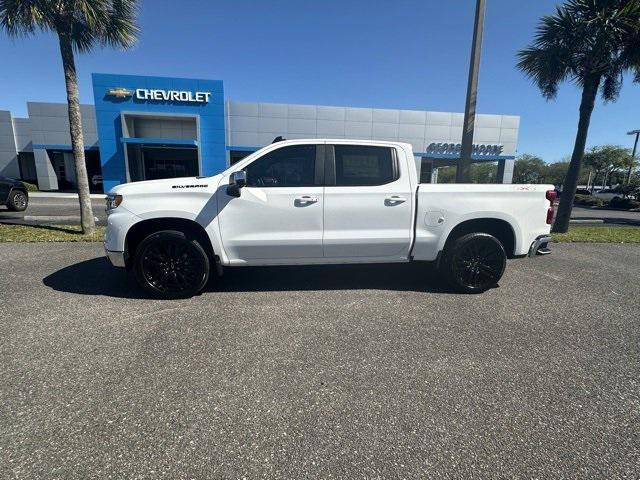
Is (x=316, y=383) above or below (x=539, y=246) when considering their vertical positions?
below

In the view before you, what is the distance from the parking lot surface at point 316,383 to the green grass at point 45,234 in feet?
10.9

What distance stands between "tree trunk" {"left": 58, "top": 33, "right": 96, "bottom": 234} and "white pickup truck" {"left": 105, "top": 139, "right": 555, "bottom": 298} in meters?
5.14

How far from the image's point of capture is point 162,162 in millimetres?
28500

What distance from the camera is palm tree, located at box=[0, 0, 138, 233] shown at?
7258 mm

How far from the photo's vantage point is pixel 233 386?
2494mm

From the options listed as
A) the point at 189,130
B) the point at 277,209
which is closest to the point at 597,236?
the point at 277,209

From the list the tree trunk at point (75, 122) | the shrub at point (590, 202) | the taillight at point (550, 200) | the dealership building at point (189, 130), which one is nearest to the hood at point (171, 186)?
the taillight at point (550, 200)

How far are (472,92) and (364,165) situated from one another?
4.84 m

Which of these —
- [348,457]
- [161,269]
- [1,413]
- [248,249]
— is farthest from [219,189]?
[348,457]

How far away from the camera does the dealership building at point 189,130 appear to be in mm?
23188

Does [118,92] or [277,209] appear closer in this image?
[277,209]

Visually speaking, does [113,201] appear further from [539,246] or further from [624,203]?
[624,203]

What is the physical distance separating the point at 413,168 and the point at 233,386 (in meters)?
3.47

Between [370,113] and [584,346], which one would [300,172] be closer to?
[584,346]
